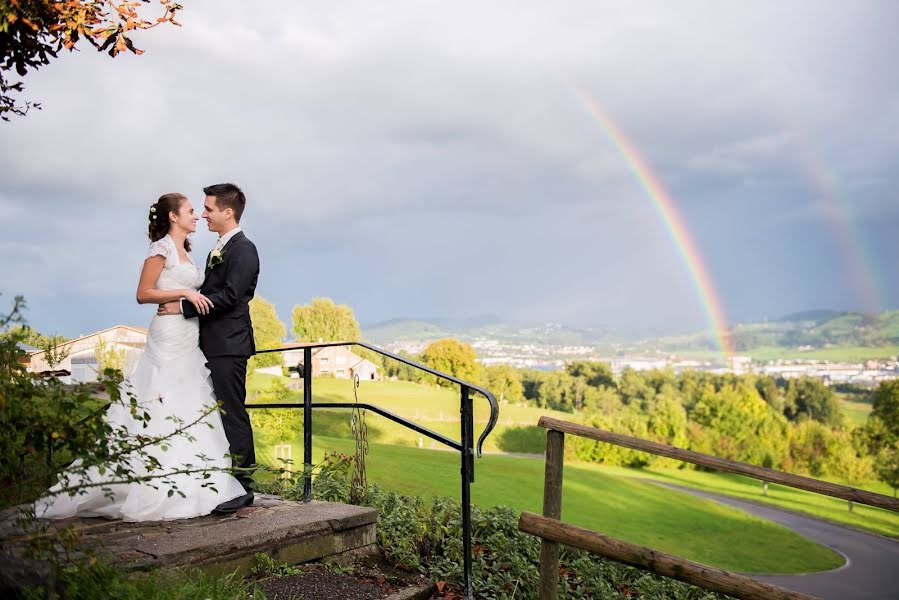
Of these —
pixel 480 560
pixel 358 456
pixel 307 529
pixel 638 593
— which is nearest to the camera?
pixel 307 529

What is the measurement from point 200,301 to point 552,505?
2393mm

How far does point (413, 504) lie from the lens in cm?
578

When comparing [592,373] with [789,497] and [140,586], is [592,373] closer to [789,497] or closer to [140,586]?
[789,497]

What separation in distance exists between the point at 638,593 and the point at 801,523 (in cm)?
4898

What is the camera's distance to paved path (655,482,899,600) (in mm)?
35094

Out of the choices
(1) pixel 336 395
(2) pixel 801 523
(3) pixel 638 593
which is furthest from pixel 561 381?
(3) pixel 638 593

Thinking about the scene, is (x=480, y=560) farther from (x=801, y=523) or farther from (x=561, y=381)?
(x=561, y=381)

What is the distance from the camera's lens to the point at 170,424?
4.32 metres

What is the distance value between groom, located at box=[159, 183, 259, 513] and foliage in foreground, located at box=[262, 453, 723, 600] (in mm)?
1121

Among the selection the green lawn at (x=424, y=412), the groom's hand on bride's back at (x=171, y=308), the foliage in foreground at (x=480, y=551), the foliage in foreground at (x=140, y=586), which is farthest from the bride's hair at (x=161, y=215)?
the green lawn at (x=424, y=412)

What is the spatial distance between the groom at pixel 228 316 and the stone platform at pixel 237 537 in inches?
14.4

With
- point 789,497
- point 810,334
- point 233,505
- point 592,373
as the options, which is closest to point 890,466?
point 789,497

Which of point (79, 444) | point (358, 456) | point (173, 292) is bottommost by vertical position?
point (358, 456)

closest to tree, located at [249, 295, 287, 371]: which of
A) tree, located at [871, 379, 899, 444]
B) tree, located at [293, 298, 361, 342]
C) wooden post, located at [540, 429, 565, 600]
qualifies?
tree, located at [293, 298, 361, 342]
